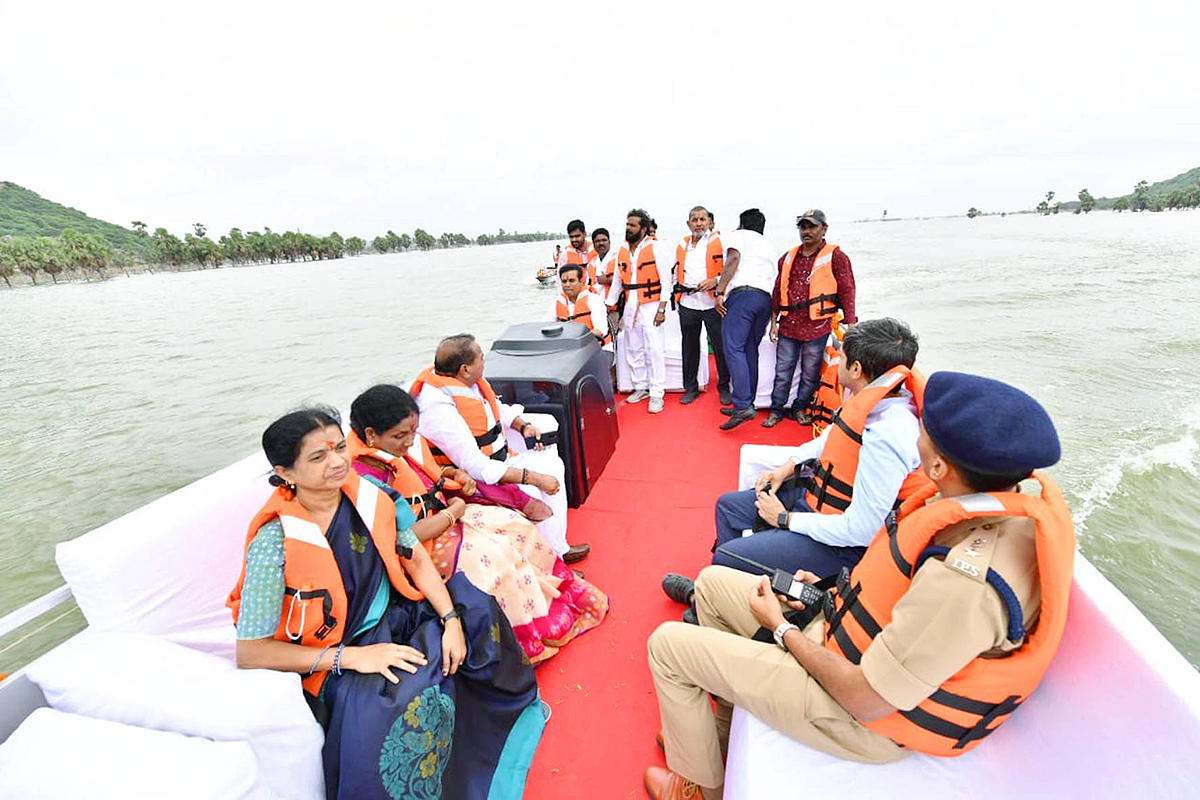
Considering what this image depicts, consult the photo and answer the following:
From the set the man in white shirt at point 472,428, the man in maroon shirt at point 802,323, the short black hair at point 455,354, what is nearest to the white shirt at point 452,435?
the man in white shirt at point 472,428

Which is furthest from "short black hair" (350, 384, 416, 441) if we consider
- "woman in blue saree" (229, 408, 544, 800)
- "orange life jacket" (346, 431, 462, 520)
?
"woman in blue saree" (229, 408, 544, 800)

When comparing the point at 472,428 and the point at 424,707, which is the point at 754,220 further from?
the point at 424,707

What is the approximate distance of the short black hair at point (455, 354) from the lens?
2.06 m

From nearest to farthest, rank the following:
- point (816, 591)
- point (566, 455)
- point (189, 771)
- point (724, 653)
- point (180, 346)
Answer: point (189, 771), point (724, 653), point (816, 591), point (566, 455), point (180, 346)

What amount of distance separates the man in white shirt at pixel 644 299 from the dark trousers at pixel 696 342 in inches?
6.8

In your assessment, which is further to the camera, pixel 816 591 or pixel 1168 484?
pixel 1168 484

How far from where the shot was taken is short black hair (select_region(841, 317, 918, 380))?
159 centimetres

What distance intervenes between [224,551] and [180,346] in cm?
1431

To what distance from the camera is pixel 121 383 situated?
957cm

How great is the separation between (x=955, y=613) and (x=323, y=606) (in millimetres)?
1301

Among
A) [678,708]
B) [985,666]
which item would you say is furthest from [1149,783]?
[678,708]

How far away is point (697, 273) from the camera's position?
12.6 ft

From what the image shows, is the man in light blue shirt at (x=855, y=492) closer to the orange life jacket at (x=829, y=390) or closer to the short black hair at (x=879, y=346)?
the short black hair at (x=879, y=346)

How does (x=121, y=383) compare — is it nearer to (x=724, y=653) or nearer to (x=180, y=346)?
(x=180, y=346)
